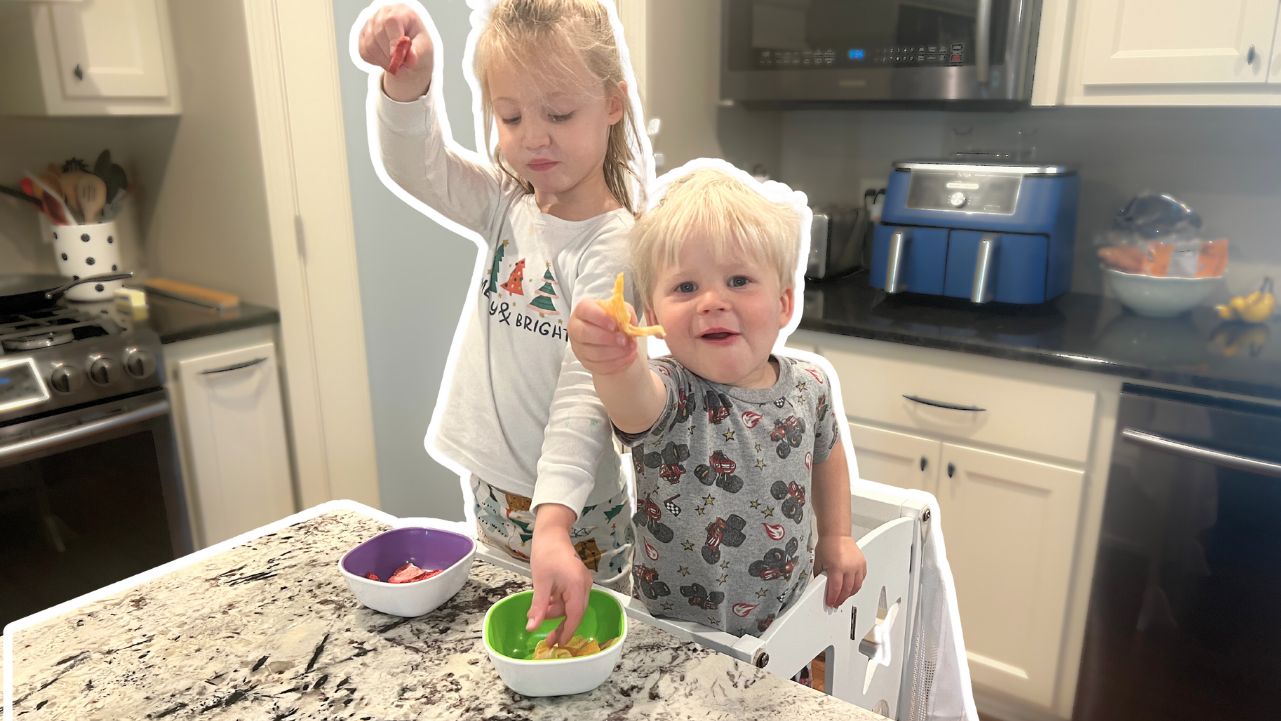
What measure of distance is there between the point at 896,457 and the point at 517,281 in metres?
Answer: 1.22

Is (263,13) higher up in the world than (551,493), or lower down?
higher up

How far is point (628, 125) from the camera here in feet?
2.65

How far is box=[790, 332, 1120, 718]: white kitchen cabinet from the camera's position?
1625mm

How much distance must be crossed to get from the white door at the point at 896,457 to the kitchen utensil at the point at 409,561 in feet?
3.80

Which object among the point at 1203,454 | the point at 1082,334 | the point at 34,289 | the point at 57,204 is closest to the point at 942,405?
the point at 1082,334

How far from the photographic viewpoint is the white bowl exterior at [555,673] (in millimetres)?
616

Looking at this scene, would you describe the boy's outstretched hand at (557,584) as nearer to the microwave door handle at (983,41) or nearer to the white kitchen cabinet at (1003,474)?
the white kitchen cabinet at (1003,474)

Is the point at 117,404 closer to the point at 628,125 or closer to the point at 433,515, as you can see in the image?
the point at 433,515

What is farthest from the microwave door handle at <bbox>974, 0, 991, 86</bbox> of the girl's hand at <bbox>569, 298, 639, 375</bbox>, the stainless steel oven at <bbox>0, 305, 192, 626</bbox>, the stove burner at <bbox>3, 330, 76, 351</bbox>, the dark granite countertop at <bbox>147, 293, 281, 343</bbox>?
the stove burner at <bbox>3, 330, 76, 351</bbox>

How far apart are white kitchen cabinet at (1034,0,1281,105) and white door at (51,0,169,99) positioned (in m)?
1.95

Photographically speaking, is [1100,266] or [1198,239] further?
[1100,266]

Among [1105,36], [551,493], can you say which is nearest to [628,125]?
[551,493]

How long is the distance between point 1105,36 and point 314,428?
1914 millimetres

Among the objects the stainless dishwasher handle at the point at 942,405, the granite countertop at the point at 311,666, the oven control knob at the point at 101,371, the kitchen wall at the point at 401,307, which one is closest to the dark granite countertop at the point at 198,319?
the oven control knob at the point at 101,371
